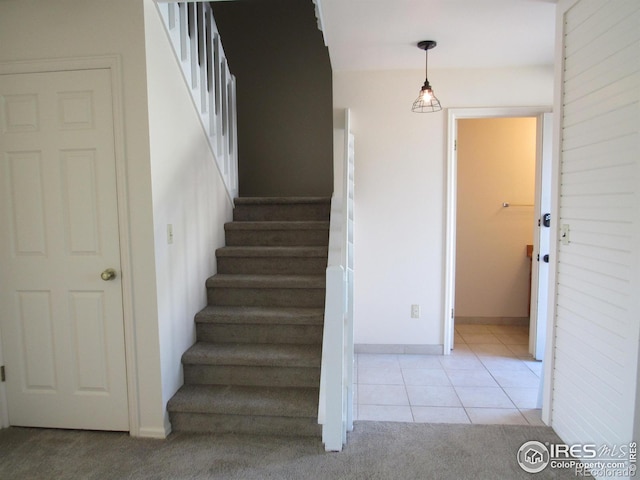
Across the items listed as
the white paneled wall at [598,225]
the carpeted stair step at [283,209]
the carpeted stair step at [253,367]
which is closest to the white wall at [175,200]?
the carpeted stair step at [253,367]

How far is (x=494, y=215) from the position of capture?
4.17 m

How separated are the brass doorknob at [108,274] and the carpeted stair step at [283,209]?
1410 millimetres

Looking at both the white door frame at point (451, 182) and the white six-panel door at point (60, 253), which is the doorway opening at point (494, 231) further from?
the white six-panel door at point (60, 253)

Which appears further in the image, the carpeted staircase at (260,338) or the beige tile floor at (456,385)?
the beige tile floor at (456,385)

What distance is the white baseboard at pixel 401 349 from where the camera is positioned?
3.45m

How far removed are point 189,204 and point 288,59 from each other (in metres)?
A: 2.56

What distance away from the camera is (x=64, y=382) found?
2.22 meters

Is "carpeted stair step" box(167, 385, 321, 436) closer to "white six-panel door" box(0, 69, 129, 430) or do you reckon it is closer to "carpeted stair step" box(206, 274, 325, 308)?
"white six-panel door" box(0, 69, 129, 430)

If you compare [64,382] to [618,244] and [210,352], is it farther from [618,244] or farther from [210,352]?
[618,244]

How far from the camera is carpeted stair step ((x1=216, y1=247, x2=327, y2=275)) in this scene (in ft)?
9.52

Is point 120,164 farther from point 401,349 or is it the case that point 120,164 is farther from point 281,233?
point 401,349

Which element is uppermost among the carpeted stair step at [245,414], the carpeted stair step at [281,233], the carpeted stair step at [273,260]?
the carpeted stair step at [281,233]

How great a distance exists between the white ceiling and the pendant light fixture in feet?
0.17

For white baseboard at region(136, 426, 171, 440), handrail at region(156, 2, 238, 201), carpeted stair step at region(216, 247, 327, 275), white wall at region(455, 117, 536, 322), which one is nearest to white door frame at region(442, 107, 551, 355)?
white wall at region(455, 117, 536, 322)
